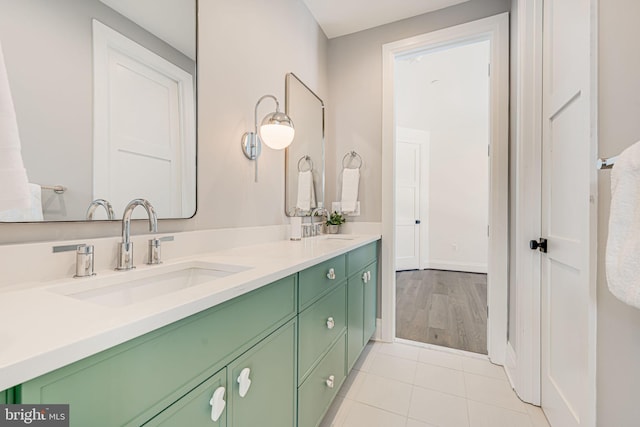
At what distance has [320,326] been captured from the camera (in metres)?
1.22

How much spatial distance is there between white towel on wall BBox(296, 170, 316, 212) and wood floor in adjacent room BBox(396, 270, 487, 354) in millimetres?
1346

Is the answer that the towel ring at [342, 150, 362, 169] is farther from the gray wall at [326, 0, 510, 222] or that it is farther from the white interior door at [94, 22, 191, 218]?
the white interior door at [94, 22, 191, 218]

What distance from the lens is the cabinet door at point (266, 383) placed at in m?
0.74

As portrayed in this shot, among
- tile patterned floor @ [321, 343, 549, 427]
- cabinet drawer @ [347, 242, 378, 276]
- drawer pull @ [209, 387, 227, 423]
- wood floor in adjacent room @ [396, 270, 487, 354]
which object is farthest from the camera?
wood floor in adjacent room @ [396, 270, 487, 354]

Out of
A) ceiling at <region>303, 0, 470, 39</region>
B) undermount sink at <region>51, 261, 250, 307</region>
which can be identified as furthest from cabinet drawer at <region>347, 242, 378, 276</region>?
ceiling at <region>303, 0, 470, 39</region>

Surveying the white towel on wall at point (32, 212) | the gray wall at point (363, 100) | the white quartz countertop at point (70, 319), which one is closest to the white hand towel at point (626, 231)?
the white quartz countertop at point (70, 319)

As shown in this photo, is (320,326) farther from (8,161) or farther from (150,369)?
(8,161)

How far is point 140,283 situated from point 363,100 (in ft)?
6.93

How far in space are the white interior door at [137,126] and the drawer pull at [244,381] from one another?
67 cm

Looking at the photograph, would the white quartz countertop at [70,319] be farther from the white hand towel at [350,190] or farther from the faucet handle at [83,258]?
the white hand towel at [350,190]

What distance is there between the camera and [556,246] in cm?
128

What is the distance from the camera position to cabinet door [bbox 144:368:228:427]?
0.56 meters

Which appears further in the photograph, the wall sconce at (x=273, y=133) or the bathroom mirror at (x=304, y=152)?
the bathroom mirror at (x=304, y=152)

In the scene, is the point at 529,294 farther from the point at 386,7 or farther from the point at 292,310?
the point at 386,7
